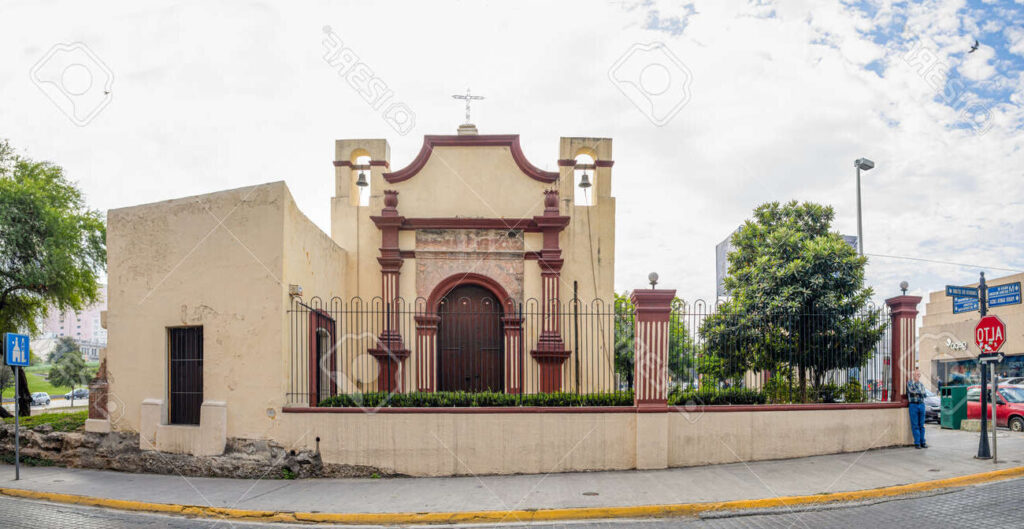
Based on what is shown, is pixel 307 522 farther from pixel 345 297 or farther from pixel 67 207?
pixel 67 207

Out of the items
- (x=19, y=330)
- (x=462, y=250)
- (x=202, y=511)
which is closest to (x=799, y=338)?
(x=462, y=250)

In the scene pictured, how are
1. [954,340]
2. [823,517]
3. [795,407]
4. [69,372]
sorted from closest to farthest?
[823,517], [795,407], [954,340], [69,372]

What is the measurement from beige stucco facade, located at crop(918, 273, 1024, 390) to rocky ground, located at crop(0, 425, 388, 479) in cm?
3144

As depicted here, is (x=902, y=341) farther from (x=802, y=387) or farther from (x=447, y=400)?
(x=447, y=400)

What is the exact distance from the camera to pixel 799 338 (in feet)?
42.5

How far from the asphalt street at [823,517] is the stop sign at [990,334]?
256 centimetres

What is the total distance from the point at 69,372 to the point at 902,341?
224 feet

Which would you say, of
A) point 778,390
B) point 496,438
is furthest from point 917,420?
point 496,438

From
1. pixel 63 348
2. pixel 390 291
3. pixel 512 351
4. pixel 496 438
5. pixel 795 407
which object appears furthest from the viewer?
pixel 63 348

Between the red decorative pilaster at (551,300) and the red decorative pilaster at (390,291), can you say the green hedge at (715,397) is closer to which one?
the red decorative pilaster at (551,300)

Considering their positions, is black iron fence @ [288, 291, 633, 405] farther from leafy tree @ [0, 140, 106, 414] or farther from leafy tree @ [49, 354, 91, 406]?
leafy tree @ [49, 354, 91, 406]

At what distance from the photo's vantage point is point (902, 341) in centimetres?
1230

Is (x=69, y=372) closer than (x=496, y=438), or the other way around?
(x=496, y=438)

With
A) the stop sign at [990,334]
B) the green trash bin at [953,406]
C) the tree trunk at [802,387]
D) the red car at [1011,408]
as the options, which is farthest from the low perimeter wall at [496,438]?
the red car at [1011,408]
